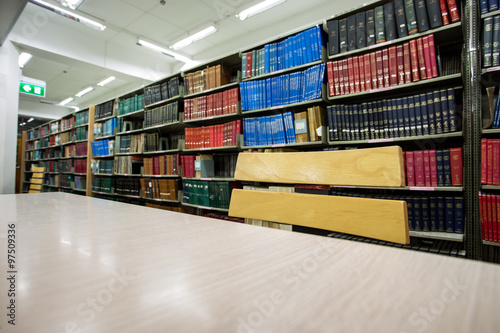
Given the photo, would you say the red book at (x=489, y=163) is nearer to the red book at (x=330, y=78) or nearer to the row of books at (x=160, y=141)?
the red book at (x=330, y=78)

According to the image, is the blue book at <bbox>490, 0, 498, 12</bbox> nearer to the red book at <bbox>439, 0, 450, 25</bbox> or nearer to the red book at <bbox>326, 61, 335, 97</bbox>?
the red book at <bbox>439, 0, 450, 25</bbox>

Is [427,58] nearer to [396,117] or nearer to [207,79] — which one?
[396,117]

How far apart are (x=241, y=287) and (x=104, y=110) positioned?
5.15 m

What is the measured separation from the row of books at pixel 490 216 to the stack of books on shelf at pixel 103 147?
4.77m

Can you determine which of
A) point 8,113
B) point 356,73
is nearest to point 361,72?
point 356,73

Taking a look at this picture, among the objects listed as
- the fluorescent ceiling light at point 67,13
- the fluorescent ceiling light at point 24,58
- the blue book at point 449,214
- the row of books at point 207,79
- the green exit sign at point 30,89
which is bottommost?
the blue book at point 449,214

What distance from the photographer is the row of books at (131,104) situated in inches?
146

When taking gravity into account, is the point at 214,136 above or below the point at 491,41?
below

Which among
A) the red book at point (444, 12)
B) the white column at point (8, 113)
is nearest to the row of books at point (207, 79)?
the red book at point (444, 12)

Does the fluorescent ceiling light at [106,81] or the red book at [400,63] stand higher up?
the fluorescent ceiling light at [106,81]

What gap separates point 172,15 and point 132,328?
4105 mm

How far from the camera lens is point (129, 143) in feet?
12.6

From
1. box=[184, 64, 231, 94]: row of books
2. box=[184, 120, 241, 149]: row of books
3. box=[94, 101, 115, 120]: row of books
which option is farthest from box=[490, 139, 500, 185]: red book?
box=[94, 101, 115, 120]: row of books

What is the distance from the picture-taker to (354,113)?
1.84m
